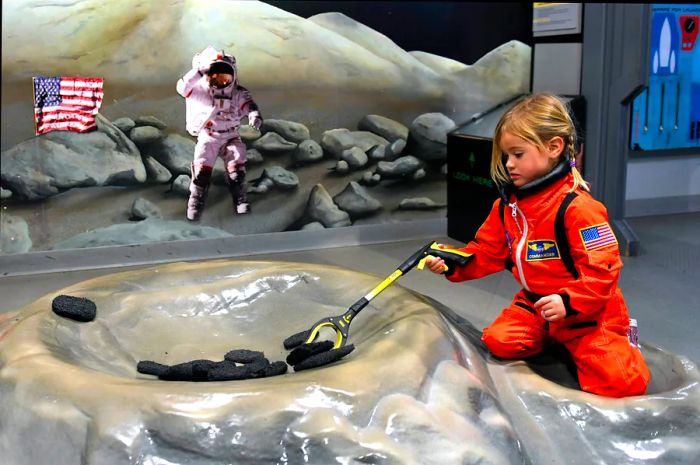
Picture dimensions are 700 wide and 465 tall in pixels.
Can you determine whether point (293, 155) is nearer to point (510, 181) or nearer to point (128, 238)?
point (128, 238)

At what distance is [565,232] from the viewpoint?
7.07 ft

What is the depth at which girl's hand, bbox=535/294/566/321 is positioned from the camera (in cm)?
207

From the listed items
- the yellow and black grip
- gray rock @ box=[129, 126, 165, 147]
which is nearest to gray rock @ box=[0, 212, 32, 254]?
gray rock @ box=[129, 126, 165, 147]

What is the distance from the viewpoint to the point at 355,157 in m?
5.08

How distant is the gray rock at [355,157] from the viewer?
16.6 feet

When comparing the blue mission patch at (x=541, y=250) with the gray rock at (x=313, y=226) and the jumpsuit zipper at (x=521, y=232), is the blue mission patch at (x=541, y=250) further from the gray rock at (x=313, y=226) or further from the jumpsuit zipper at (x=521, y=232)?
the gray rock at (x=313, y=226)

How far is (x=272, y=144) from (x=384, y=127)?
77 cm

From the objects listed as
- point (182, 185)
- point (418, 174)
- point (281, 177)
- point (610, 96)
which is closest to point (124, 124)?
point (182, 185)

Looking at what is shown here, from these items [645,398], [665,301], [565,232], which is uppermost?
[565,232]

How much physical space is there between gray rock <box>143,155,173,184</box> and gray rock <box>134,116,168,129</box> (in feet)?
0.62

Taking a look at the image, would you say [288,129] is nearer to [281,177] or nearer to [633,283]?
[281,177]

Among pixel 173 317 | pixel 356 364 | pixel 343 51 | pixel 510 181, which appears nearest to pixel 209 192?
pixel 343 51

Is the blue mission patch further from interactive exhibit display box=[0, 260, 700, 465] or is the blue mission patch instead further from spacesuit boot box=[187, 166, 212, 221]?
spacesuit boot box=[187, 166, 212, 221]

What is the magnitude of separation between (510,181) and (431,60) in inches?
121
